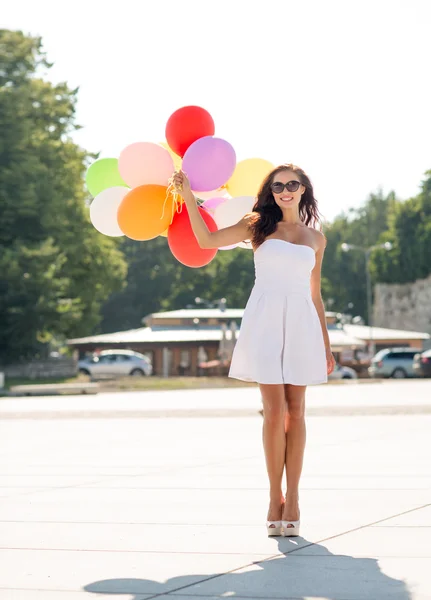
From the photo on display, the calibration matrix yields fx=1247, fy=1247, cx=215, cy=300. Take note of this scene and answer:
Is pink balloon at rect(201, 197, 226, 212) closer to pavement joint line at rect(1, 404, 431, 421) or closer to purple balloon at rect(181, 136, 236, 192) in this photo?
purple balloon at rect(181, 136, 236, 192)

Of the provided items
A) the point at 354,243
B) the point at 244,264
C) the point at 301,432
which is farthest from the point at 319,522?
the point at 354,243

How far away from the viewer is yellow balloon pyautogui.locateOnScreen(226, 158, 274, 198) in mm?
8508

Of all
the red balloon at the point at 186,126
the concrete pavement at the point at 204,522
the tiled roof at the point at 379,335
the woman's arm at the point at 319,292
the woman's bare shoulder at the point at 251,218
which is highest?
the red balloon at the point at 186,126

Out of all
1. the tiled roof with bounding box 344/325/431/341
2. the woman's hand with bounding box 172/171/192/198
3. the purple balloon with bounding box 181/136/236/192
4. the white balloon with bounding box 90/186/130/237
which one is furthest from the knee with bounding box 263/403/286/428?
the tiled roof with bounding box 344/325/431/341

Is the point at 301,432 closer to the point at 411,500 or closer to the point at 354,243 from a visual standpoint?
the point at 411,500

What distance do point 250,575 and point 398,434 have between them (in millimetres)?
10774

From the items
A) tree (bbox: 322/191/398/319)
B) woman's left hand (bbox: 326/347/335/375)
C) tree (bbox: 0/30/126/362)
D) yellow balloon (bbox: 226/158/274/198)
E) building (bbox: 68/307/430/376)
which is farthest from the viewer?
tree (bbox: 322/191/398/319)

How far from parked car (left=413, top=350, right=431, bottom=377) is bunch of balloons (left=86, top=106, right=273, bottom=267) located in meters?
50.8

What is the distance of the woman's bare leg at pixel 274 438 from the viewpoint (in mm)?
6668

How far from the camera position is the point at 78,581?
17.6ft

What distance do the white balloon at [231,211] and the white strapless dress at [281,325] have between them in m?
1.23

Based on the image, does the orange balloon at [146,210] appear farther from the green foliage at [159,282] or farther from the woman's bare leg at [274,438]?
the green foliage at [159,282]

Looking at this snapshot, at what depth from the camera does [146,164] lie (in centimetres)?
777

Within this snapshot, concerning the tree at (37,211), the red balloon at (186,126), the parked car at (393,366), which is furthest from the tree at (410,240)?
the red balloon at (186,126)
